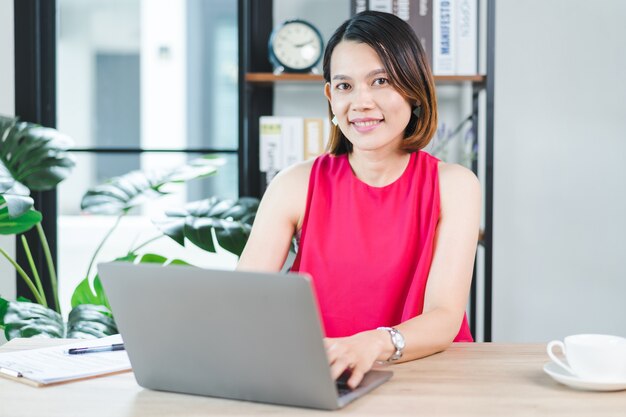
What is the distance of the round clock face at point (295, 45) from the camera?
2859 mm

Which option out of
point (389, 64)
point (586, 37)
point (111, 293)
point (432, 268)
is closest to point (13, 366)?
point (111, 293)

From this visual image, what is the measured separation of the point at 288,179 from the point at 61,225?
→ 1719 mm

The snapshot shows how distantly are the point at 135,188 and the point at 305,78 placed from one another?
27.3 inches

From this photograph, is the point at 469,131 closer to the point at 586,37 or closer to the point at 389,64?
the point at 586,37

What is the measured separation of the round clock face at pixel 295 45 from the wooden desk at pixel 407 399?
1798 mm

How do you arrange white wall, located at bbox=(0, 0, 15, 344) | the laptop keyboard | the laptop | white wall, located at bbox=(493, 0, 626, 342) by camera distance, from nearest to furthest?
the laptop, the laptop keyboard, white wall, located at bbox=(493, 0, 626, 342), white wall, located at bbox=(0, 0, 15, 344)

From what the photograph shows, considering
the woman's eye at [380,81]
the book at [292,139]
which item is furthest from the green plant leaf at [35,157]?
the woman's eye at [380,81]

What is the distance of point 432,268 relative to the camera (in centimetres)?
161

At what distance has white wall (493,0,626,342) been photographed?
118 inches

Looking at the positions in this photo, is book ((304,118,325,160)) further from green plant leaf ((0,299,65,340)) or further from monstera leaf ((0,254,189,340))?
green plant leaf ((0,299,65,340))

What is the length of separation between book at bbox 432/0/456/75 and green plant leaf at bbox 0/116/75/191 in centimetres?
123

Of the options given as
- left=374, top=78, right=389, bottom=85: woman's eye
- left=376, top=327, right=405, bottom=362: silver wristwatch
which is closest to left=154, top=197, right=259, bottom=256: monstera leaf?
left=374, top=78, right=389, bottom=85: woman's eye

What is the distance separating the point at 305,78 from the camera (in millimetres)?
2828

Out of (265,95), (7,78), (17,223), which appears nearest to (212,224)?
(17,223)
